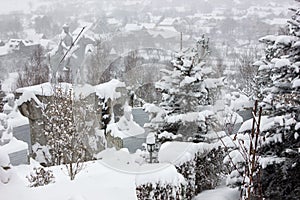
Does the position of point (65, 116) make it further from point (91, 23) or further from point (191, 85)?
point (191, 85)

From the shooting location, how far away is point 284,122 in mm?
2139

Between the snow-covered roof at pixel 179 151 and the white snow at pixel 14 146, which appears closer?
the snow-covered roof at pixel 179 151

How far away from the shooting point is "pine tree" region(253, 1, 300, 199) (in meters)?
2.10

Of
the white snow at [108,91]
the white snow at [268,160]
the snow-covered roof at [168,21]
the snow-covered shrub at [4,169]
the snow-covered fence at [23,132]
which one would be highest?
the snow-covered roof at [168,21]

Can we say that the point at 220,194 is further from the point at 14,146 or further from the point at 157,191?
the point at 14,146

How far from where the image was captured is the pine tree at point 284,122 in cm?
210

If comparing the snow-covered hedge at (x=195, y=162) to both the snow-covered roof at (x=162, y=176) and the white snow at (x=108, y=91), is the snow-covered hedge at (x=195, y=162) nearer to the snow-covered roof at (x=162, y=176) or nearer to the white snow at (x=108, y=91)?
the snow-covered roof at (x=162, y=176)

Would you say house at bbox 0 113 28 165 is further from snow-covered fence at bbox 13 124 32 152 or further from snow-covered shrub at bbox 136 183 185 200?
snow-covered shrub at bbox 136 183 185 200

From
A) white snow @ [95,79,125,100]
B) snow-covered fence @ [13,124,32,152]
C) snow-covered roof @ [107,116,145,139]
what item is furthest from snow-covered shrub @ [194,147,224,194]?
snow-covered fence @ [13,124,32,152]

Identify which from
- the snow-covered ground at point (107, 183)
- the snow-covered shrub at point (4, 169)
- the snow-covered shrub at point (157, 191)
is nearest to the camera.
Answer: the snow-covered shrub at point (4, 169)

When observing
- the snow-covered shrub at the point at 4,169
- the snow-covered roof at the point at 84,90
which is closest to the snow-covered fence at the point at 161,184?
the snow-covered shrub at the point at 4,169

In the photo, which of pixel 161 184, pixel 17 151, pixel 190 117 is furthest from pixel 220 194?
pixel 17 151

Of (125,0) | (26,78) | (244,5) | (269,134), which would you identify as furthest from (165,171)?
(26,78)

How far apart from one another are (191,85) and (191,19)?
105 centimetres
